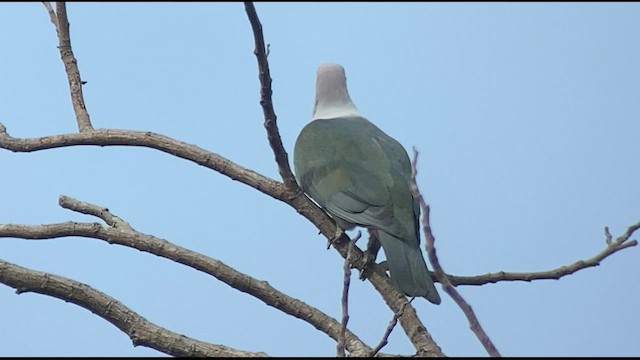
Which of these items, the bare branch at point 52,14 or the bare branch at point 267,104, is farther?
the bare branch at point 52,14

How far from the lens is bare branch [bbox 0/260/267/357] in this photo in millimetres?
1684

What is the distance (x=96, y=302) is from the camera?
1.71 meters

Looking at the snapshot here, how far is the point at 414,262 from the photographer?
6.83 feet

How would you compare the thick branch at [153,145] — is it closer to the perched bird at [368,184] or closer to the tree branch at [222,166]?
the tree branch at [222,166]

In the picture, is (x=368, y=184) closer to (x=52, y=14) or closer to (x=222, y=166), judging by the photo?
(x=222, y=166)

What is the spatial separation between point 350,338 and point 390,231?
1.52 feet

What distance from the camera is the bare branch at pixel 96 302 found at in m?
1.68

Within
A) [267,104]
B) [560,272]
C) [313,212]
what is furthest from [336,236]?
[560,272]

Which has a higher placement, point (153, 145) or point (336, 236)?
point (153, 145)

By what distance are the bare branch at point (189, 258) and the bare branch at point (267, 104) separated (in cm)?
27

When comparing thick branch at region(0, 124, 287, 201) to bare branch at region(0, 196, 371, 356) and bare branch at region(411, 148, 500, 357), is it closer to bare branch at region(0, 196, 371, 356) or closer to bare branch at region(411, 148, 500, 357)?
bare branch at region(0, 196, 371, 356)

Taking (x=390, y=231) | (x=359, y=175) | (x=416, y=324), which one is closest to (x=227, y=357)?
(x=416, y=324)

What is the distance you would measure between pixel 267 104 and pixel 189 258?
1.27 ft

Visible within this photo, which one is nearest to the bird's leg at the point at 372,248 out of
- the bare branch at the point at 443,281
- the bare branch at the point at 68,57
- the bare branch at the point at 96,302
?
the bare branch at the point at 96,302
